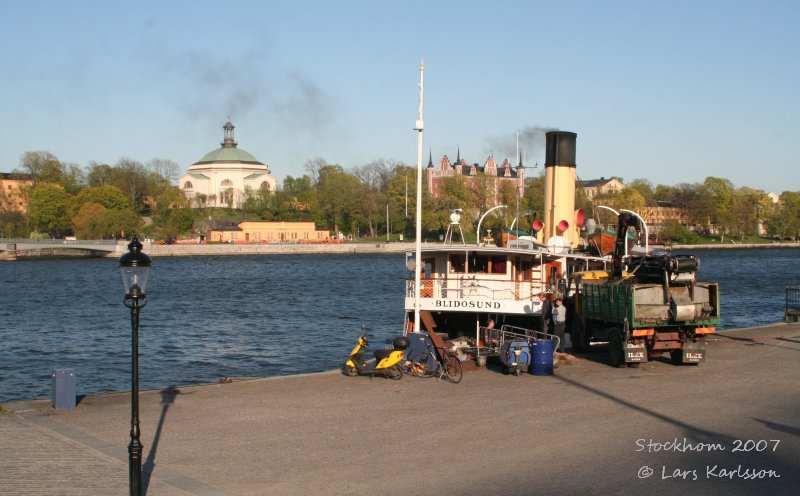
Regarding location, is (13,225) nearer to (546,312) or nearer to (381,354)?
(546,312)

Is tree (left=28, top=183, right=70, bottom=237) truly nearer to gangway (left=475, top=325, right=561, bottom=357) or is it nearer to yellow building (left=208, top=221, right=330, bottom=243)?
yellow building (left=208, top=221, right=330, bottom=243)

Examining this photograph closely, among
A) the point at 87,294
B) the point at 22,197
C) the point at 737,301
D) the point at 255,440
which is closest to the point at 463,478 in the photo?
the point at 255,440

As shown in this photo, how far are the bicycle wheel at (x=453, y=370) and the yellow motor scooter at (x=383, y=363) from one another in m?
1.11

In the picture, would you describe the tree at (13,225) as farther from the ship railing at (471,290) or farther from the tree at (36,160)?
the ship railing at (471,290)

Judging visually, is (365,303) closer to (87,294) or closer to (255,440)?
(87,294)

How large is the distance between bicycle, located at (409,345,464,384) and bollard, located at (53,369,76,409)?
8018 millimetres

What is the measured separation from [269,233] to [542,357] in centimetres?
15046

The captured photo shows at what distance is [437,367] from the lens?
2170 centimetres

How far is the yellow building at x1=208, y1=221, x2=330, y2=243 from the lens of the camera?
165250mm

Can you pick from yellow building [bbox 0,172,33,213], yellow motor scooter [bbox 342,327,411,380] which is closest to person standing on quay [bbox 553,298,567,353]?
yellow motor scooter [bbox 342,327,411,380]

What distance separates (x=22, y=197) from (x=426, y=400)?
16839 cm

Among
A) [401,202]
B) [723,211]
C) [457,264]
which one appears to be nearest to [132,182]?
[401,202]

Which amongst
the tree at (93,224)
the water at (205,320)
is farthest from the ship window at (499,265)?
the tree at (93,224)

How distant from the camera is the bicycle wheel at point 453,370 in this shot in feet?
68.5
